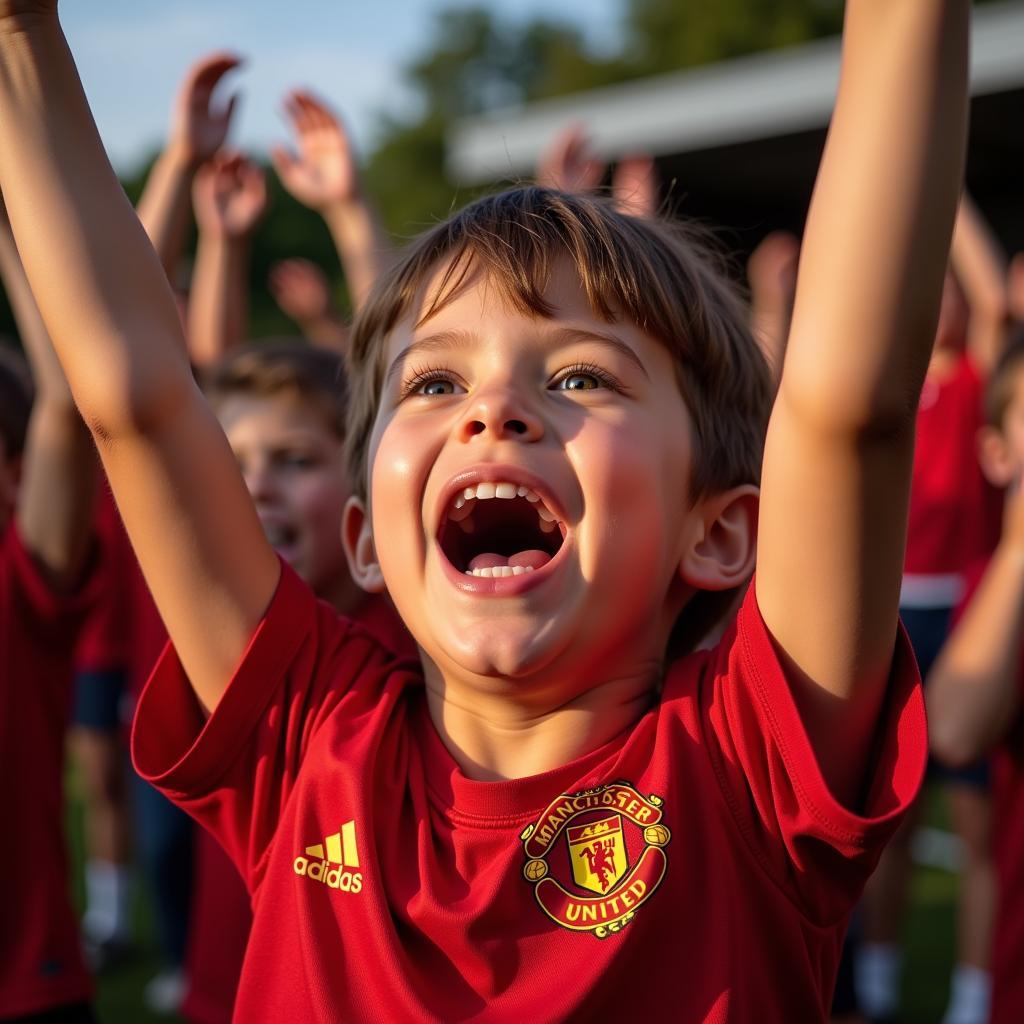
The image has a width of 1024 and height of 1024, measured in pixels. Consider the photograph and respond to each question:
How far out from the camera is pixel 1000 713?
2.60 metres

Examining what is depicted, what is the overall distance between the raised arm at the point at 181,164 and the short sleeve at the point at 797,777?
1.93 metres

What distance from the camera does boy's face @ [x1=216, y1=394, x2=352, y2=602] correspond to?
295 centimetres

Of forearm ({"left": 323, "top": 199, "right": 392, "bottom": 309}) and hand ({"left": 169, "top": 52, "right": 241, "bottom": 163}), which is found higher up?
hand ({"left": 169, "top": 52, "right": 241, "bottom": 163})

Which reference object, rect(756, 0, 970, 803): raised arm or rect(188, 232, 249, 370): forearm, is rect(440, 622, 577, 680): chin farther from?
rect(188, 232, 249, 370): forearm

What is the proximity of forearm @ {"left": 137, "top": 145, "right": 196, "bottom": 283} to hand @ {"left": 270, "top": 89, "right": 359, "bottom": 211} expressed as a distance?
2.84ft

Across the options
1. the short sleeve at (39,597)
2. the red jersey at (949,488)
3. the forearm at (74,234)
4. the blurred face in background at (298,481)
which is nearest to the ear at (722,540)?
the forearm at (74,234)

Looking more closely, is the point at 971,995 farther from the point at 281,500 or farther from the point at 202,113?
the point at 202,113

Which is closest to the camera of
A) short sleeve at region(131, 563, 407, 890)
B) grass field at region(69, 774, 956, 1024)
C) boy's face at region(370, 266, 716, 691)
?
boy's face at region(370, 266, 716, 691)

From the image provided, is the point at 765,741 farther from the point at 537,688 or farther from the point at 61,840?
the point at 61,840

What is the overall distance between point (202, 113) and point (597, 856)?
209 centimetres

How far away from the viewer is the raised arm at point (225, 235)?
464 cm

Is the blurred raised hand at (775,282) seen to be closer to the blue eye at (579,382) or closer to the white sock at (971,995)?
the white sock at (971,995)

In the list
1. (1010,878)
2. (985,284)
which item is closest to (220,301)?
(985,284)


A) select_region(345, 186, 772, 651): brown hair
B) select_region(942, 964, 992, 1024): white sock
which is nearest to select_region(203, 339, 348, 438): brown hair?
select_region(345, 186, 772, 651): brown hair
